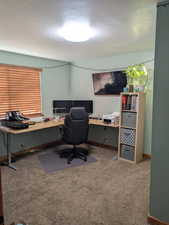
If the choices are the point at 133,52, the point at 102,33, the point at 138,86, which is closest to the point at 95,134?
the point at 138,86

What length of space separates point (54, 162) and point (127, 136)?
5.26ft

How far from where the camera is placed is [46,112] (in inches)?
175

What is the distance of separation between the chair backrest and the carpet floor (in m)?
0.58

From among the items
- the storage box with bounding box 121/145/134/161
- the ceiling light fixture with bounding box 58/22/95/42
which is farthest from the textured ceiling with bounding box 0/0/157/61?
the storage box with bounding box 121/145/134/161

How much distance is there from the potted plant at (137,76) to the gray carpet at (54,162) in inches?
70.8

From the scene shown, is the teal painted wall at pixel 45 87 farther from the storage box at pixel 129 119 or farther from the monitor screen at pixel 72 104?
the storage box at pixel 129 119

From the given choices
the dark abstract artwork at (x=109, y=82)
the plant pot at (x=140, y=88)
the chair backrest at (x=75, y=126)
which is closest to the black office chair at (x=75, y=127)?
the chair backrest at (x=75, y=126)

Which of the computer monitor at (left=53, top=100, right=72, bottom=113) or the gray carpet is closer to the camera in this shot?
the gray carpet

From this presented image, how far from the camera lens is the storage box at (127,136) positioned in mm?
3389

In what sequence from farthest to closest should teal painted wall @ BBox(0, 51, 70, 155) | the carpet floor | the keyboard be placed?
teal painted wall @ BBox(0, 51, 70, 155), the keyboard, the carpet floor

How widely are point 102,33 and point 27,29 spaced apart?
1.07 meters

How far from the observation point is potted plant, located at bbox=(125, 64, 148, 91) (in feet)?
11.2

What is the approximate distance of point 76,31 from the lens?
232 centimetres

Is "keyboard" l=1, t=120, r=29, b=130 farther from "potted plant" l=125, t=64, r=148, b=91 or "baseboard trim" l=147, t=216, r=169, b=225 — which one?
"baseboard trim" l=147, t=216, r=169, b=225
